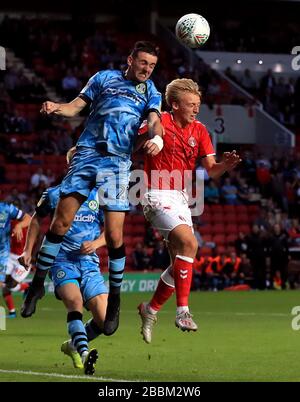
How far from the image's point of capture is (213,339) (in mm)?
14805

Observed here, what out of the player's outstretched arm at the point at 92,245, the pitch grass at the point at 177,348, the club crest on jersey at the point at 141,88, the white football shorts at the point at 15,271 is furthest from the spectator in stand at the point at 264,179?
the club crest on jersey at the point at 141,88

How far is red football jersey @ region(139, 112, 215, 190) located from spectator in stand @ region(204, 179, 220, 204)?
64.7ft

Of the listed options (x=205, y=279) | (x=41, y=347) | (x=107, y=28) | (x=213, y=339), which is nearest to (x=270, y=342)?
(x=213, y=339)

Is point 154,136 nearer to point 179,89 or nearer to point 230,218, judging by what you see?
point 179,89

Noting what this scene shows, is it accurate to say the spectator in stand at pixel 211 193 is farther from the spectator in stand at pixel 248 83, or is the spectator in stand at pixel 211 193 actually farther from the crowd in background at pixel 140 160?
the spectator in stand at pixel 248 83

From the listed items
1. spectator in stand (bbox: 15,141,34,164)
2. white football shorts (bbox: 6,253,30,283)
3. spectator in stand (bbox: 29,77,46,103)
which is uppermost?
spectator in stand (bbox: 29,77,46,103)

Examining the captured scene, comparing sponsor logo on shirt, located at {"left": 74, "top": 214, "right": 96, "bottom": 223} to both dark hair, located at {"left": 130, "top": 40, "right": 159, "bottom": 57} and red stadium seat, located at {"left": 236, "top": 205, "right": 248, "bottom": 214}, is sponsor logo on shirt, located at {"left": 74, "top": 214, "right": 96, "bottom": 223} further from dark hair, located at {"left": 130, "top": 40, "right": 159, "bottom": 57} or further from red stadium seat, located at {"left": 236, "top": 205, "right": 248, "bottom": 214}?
red stadium seat, located at {"left": 236, "top": 205, "right": 248, "bottom": 214}

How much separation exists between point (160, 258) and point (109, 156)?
701 inches

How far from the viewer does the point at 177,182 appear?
11.7 m

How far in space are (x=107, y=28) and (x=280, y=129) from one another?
751 centimetres

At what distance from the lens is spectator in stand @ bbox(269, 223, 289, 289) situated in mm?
29047

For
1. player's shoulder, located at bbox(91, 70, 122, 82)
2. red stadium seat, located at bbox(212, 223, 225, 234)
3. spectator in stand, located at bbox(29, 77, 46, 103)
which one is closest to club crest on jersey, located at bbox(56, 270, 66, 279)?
player's shoulder, located at bbox(91, 70, 122, 82)

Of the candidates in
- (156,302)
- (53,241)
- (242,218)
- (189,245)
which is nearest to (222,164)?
(189,245)
